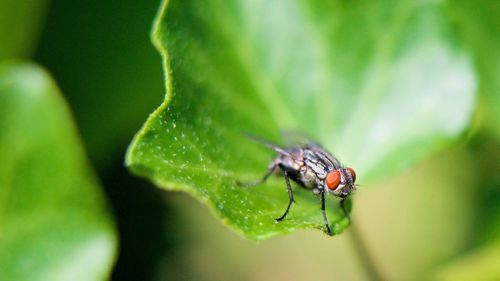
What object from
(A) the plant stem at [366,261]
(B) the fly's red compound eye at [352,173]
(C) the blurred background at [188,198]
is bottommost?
(C) the blurred background at [188,198]

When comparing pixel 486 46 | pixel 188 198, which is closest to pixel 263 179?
pixel 188 198

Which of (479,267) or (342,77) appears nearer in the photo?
(342,77)

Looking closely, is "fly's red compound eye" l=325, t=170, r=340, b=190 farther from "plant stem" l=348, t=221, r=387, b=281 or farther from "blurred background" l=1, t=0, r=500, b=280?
"blurred background" l=1, t=0, r=500, b=280

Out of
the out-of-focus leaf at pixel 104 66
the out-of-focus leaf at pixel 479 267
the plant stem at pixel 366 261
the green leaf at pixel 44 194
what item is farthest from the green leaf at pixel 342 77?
the out-of-focus leaf at pixel 104 66

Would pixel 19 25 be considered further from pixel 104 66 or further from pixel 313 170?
pixel 313 170

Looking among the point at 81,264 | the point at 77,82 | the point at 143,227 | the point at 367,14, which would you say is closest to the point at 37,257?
the point at 81,264

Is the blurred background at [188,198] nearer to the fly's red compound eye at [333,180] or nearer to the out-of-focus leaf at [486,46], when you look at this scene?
the out-of-focus leaf at [486,46]

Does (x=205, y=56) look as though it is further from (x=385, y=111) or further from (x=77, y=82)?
(x=77, y=82)
